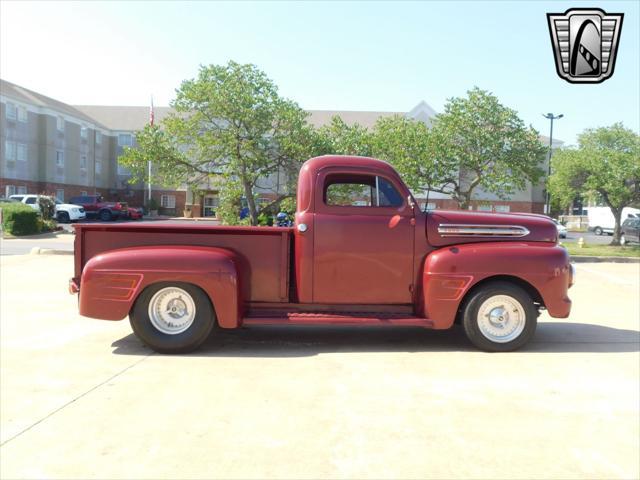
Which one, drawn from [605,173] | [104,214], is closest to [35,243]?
[104,214]

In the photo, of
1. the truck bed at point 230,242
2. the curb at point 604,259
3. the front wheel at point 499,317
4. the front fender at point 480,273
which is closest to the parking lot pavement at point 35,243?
the truck bed at point 230,242

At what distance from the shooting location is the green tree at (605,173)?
25.3m

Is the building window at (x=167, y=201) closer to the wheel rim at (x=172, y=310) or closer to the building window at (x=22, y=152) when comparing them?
the building window at (x=22, y=152)

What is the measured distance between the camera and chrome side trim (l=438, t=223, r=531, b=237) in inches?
253

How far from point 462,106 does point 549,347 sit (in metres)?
17.1

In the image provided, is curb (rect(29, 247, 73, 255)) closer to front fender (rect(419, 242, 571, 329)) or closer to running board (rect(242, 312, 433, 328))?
running board (rect(242, 312, 433, 328))

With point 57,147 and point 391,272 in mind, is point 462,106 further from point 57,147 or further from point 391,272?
point 57,147

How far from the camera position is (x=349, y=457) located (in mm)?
3568

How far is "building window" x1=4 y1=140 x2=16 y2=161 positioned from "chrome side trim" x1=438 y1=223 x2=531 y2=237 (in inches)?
1886

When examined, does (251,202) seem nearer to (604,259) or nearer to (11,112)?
(604,259)

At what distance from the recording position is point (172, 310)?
6.16 m

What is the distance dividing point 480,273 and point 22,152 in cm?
5043

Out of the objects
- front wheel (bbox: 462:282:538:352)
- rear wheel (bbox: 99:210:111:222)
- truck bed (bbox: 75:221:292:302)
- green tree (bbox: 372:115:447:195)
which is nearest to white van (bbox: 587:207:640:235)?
green tree (bbox: 372:115:447:195)

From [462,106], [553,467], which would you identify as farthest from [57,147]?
[553,467]
